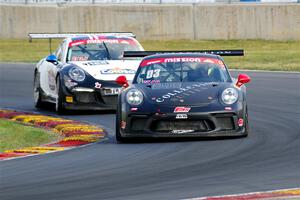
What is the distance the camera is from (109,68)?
17344 millimetres

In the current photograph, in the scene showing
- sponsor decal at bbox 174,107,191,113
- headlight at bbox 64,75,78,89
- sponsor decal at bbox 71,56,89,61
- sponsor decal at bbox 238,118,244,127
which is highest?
sponsor decal at bbox 71,56,89,61

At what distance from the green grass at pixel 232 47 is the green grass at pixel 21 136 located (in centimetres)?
1351

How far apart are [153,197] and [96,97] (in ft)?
27.8

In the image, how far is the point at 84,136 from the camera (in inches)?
548

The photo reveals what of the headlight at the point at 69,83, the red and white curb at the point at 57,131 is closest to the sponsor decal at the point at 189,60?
the red and white curb at the point at 57,131

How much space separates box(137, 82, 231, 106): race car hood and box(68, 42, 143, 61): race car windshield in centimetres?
452

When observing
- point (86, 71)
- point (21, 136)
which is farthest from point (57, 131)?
point (86, 71)

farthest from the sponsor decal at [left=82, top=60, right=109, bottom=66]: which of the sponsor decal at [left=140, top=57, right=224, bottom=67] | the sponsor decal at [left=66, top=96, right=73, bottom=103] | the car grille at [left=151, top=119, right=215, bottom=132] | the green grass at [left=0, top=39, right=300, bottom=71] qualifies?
the green grass at [left=0, top=39, right=300, bottom=71]

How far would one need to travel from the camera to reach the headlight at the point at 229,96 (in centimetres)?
1291

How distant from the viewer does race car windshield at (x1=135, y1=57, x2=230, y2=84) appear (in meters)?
13.8

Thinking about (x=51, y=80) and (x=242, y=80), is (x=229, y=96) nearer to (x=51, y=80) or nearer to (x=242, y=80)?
(x=242, y=80)

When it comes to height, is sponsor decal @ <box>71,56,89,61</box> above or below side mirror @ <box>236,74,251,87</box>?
above

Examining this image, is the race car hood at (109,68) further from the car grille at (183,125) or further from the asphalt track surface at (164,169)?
the car grille at (183,125)

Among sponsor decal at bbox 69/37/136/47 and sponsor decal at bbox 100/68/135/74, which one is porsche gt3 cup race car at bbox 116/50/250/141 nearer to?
sponsor decal at bbox 100/68/135/74
